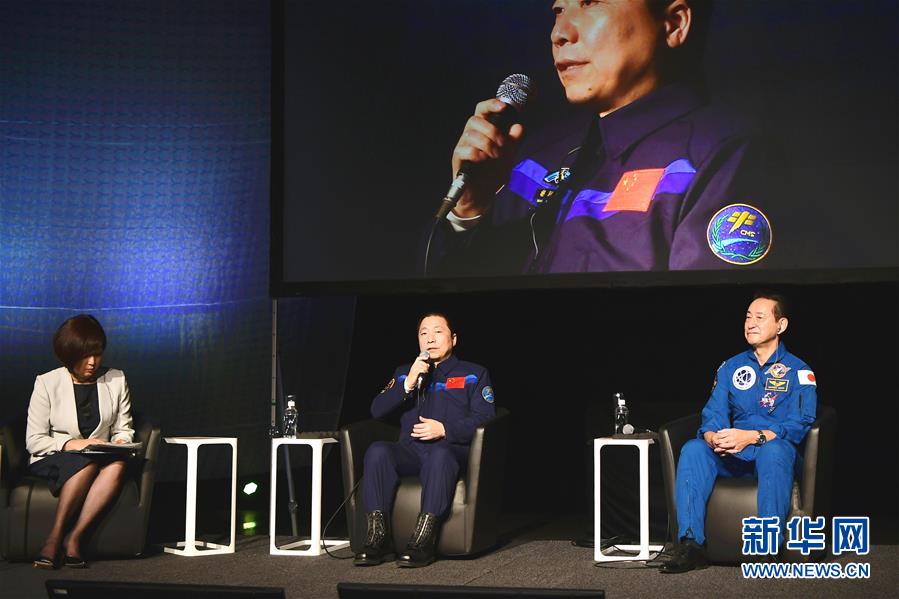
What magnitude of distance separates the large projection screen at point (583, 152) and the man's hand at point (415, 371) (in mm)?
540

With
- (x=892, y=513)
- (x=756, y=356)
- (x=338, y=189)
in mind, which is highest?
(x=338, y=189)

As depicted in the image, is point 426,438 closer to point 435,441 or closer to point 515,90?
point 435,441

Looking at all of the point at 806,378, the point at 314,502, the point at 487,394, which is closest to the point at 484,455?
the point at 487,394

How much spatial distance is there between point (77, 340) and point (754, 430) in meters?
2.41

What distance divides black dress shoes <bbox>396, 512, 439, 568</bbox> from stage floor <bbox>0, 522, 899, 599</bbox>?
0.14ft

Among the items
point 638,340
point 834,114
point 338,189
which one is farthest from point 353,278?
point 834,114

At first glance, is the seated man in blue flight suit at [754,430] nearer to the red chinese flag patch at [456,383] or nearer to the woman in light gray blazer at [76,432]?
the red chinese flag patch at [456,383]

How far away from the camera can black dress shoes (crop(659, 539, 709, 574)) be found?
347 cm

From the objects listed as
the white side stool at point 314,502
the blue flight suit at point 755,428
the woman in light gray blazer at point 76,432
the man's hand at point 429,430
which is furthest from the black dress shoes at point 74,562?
the blue flight suit at point 755,428

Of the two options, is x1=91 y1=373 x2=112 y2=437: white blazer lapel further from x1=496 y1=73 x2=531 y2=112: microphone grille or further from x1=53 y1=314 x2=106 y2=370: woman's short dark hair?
x1=496 y1=73 x2=531 y2=112: microphone grille

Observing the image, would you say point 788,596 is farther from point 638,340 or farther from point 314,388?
point 314,388

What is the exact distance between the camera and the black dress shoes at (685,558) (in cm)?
347

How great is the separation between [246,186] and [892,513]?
3.25 m

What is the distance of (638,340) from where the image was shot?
4.80 meters
